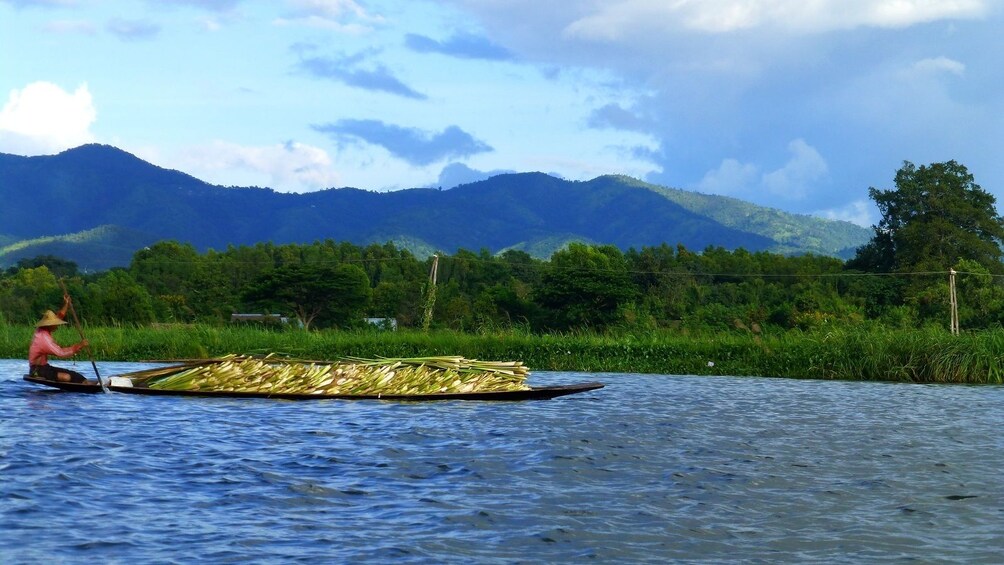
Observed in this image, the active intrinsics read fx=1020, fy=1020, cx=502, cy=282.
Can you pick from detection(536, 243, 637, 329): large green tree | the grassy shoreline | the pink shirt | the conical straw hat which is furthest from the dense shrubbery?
the conical straw hat

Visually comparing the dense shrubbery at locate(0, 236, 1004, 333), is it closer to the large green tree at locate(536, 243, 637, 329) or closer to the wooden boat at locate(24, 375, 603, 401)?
the large green tree at locate(536, 243, 637, 329)

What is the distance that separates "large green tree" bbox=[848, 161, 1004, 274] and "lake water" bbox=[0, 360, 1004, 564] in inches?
2320

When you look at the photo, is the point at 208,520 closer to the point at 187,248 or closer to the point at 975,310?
the point at 975,310

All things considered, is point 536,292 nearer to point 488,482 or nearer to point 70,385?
point 70,385

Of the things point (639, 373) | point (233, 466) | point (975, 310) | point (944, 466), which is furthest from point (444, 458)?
point (975, 310)

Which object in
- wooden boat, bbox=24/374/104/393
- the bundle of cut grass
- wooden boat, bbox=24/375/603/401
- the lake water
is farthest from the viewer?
the bundle of cut grass

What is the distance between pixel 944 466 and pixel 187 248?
11176 centimetres

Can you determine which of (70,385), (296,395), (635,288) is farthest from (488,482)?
(635,288)

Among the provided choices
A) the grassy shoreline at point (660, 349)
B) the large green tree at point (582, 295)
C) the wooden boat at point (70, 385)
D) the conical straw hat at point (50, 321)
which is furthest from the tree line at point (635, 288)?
the conical straw hat at point (50, 321)

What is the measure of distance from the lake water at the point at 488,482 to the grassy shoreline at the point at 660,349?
7.90 meters

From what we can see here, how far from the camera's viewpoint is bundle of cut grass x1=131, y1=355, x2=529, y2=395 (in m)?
21.8

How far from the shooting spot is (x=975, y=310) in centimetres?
6119

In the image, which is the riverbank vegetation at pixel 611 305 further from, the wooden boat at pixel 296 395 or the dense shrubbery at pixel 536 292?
the wooden boat at pixel 296 395

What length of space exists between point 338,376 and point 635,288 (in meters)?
60.2
